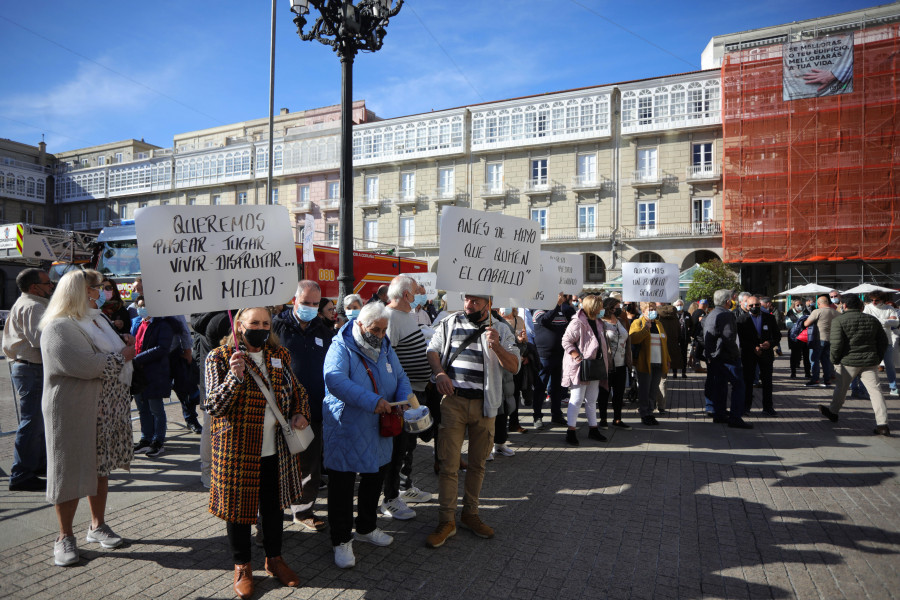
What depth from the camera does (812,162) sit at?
2944cm

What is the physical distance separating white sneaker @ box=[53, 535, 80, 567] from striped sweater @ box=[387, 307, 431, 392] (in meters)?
2.59

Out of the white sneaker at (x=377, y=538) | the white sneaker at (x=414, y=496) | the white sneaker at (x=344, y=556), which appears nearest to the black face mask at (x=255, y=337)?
the white sneaker at (x=344, y=556)

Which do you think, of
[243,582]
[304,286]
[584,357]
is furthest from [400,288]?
[584,357]

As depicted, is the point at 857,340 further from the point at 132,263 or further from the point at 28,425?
the point at 132,263

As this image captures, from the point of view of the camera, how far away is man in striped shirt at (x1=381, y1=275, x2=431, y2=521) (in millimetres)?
4582

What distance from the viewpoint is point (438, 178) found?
38.8 meters

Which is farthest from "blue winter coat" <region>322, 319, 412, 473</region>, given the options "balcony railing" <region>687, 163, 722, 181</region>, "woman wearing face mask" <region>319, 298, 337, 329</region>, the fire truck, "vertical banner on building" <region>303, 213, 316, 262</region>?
"balcony railing" <region>687, 163, 722, 181</region>

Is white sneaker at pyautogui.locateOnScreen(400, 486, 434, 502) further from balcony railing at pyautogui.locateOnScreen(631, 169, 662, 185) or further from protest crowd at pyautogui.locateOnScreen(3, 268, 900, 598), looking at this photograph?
balcony railing at pyautogui.locateOnScreen(631, 169, 662, 185)

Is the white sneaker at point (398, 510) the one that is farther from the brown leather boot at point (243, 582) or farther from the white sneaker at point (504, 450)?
the white sneaker at point (504, 450)

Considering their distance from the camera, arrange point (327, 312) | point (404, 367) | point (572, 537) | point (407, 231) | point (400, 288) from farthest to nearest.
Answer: point (407, 231) < point (327, 312) < point (404, 367) < point (400, 288) < point (572, 537)

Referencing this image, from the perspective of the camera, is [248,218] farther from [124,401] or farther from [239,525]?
[239,525]

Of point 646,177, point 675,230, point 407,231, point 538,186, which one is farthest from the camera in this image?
point 407,231

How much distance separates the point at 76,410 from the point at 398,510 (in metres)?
2.46

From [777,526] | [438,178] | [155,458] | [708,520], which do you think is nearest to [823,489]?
[777,526]
